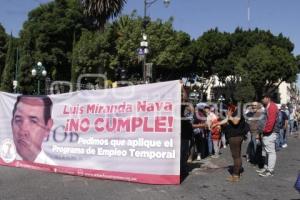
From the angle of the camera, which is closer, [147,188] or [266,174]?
[147,188]

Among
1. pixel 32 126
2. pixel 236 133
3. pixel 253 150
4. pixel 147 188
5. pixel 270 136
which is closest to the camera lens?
pixel 147 188

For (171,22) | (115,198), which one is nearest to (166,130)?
(115,198)

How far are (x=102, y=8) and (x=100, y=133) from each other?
23.6 meters

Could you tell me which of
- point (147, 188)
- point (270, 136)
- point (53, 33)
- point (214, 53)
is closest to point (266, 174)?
point (270, 136)

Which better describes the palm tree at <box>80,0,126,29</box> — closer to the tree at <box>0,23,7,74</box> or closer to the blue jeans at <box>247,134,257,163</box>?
the blue jeans at <box>247,134,257,163</box>

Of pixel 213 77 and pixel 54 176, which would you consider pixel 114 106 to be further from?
pixel 213 77

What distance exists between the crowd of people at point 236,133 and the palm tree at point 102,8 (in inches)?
680

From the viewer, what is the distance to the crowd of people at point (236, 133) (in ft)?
34.1

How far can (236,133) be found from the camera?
34.0 ft

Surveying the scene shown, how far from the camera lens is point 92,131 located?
34.4 ft

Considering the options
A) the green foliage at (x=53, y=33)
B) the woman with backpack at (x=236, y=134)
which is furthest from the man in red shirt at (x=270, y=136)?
the green foliage at (x=53, y=33)

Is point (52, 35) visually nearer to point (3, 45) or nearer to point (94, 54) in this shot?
point (94, 54)

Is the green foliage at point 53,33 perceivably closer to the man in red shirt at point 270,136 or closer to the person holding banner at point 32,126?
the person holding banner at point 32,126

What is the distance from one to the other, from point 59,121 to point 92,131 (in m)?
1.03
